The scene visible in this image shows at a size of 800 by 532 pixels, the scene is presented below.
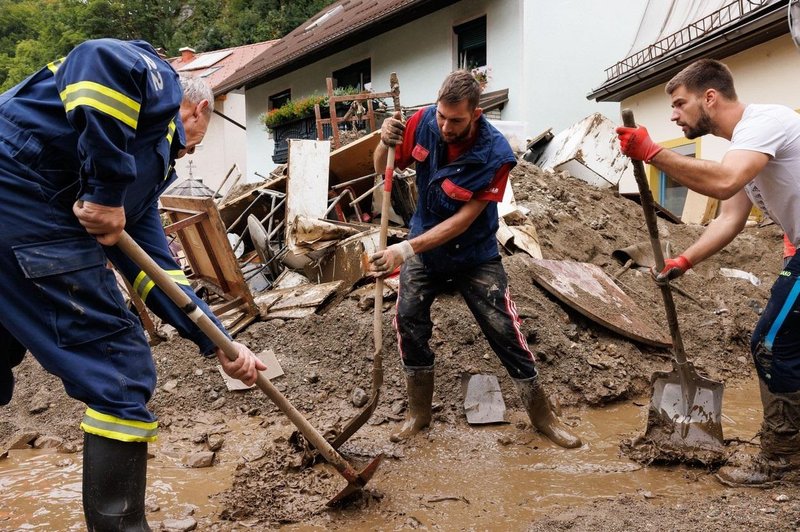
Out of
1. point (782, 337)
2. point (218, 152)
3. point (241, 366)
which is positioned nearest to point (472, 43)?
point (782, 337)

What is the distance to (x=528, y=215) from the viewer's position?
6684 millimetres

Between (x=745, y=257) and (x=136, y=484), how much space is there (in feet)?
23.8

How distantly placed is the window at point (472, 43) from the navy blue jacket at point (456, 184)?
10.3 metres

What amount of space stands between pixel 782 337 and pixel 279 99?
19.4 metres

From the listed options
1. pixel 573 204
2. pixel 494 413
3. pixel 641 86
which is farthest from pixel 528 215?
pixel 641 86

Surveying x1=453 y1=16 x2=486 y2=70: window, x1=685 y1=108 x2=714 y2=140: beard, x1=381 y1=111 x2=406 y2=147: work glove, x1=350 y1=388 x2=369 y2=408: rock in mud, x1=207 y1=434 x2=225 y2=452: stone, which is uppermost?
x1=453 y1=16 x2=486 y2=70: window

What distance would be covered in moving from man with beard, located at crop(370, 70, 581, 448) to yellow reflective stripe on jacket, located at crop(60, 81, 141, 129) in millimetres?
1591

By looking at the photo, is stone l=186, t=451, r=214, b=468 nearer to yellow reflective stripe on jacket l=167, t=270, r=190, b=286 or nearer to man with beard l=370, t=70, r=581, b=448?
man with beard l=370, t=70, r=581, b=448

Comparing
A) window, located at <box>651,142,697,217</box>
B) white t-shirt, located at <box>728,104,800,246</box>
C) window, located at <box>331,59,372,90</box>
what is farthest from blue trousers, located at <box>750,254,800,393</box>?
window, located at <box>331,59,372,90</box>

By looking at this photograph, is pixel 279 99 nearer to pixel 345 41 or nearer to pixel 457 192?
pixel 345 41

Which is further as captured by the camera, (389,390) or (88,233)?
(389,390)

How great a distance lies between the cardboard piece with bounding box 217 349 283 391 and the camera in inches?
172

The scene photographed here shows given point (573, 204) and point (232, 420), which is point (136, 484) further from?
point (573, 204)

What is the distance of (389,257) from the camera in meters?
3.11
